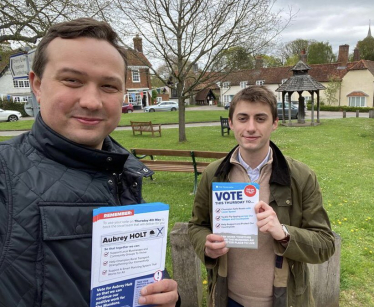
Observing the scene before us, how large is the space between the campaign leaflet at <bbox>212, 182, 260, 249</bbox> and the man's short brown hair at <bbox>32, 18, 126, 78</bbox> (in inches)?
38.9

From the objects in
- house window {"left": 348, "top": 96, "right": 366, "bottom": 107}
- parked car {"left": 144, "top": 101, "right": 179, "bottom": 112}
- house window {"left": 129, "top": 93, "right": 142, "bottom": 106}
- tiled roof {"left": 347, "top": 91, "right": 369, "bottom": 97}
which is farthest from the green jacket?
house window {"left": 129, "top": 93, "right": 142, "bottom": 106}

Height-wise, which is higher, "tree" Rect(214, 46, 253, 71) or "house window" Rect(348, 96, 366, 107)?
"tree" Rect(214, 46, 253, 71)

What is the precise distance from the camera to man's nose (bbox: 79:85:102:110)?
1.20 m

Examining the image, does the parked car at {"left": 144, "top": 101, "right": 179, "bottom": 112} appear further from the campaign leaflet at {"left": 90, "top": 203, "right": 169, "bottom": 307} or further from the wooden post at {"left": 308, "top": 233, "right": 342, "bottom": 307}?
the campaign leaflet at {"left": 90, "top": 203, "right": 169, "bottom": 307}

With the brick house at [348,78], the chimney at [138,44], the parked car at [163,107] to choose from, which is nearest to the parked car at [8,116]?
the parked car at [163,107]

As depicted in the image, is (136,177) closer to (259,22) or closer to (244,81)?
(259,22)

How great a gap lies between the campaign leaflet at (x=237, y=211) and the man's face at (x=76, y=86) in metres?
0.81

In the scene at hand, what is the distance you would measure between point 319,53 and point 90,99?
69.8 meters

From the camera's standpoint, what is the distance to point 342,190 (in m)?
7.41

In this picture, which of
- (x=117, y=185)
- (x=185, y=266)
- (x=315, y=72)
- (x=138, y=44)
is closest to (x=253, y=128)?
(x=117, y=185)

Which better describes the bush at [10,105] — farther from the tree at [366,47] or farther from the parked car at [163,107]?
the tree at [366,47]

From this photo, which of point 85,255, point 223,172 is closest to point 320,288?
point 223,172

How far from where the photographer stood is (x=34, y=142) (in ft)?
3.95

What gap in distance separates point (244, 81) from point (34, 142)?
53332 mm
